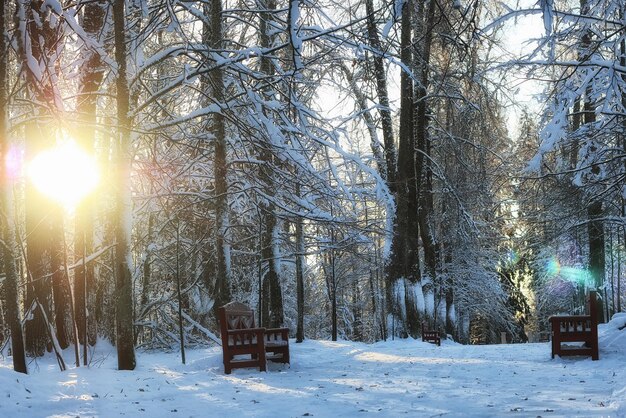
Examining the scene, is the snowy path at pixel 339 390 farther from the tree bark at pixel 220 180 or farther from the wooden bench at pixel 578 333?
the tree bark at pixel 220 180

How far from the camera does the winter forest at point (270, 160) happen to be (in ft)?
24.9

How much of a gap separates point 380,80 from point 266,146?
7891mm

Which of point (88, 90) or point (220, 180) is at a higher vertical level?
point (88, 90)

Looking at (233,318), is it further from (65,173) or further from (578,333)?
(578,333)

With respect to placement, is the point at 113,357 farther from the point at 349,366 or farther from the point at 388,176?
the point at 388,176

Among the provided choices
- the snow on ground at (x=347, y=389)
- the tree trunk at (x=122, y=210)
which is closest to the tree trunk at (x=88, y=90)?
the tree trunk at (x=122, y=210)

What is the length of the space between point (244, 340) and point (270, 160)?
493cm

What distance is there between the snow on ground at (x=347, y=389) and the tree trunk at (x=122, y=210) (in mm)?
608

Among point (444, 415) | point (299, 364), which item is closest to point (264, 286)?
point (299, 364)

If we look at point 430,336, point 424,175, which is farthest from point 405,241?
point 424,175

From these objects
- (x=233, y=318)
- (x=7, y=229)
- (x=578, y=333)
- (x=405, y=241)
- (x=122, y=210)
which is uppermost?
(x=122, y=210)

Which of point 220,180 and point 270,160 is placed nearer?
point 220,180

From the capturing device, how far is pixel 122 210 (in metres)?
8.30

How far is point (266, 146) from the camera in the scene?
9.10 m
